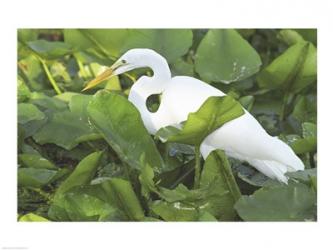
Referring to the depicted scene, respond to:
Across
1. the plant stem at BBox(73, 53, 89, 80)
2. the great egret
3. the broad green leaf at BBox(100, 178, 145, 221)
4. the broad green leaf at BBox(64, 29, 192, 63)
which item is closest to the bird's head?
the great egret

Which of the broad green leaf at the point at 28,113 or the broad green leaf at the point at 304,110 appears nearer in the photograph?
the broad green leaf at the point at 28,113

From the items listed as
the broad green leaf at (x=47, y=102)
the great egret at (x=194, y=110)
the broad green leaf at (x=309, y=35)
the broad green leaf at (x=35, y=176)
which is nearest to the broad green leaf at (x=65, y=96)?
the broad green leaf at (x=47, y=102)

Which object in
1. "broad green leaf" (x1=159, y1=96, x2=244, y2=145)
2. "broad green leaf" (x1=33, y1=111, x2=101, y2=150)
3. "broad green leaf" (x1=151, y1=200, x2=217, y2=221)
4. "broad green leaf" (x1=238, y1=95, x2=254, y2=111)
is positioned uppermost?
"broad green leaf" (x1=159, y1=96, x2=244, y2=145)

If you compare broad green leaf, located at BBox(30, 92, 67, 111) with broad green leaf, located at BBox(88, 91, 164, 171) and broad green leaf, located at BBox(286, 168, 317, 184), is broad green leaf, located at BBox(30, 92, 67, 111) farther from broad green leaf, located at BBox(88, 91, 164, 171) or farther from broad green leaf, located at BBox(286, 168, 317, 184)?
broad green leaf, located at BBox(286, 168, 317, 184)

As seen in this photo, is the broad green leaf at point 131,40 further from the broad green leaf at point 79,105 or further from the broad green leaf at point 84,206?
the broad green leaf at point 84,206

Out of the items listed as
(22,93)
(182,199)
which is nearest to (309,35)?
(22,93)

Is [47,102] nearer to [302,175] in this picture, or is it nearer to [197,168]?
[197,168]
